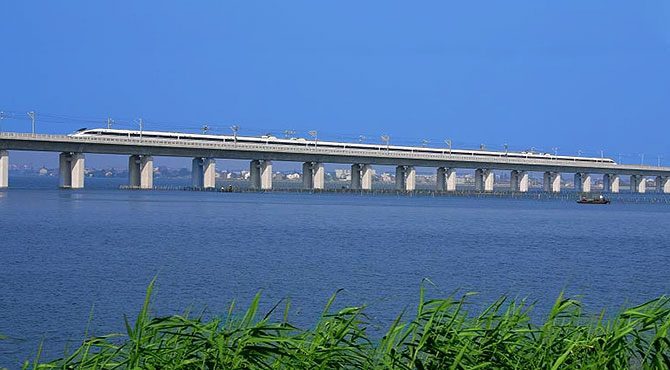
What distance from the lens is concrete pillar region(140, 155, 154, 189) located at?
14488 cm

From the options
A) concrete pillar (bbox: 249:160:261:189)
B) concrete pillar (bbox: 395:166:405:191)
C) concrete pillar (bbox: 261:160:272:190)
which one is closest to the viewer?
concrete pillar (bbox: 261:160:272:190)

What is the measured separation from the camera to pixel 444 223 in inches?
3113

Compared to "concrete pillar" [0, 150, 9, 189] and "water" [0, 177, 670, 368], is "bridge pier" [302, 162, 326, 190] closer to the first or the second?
"concrete pillar" [0, 150, 9, 189]

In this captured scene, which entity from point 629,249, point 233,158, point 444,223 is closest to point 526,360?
point 629,249

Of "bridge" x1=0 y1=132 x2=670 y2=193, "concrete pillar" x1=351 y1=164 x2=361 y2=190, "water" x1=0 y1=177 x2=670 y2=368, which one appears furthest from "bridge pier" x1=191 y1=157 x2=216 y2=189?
"water" x1=0 y1=177 x2=670 y2=368

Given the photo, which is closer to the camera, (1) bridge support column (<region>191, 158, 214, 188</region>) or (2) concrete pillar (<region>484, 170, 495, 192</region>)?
(1) bridge support column (<region>191, 158, 214, 188</region>)

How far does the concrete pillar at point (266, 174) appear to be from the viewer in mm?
160000

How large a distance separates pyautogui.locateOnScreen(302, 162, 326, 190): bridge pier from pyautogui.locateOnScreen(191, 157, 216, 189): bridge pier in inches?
743

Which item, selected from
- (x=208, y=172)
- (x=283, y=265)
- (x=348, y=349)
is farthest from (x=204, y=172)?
(x=348, y=349)

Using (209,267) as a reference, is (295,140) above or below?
above

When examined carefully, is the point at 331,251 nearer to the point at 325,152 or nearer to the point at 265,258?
the point at 265,258

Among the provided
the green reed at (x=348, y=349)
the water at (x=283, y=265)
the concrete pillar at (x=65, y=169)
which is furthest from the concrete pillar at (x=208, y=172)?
the green reed at (x=348, y=349)

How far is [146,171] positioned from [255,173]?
2463 cm

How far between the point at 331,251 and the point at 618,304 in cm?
2135
